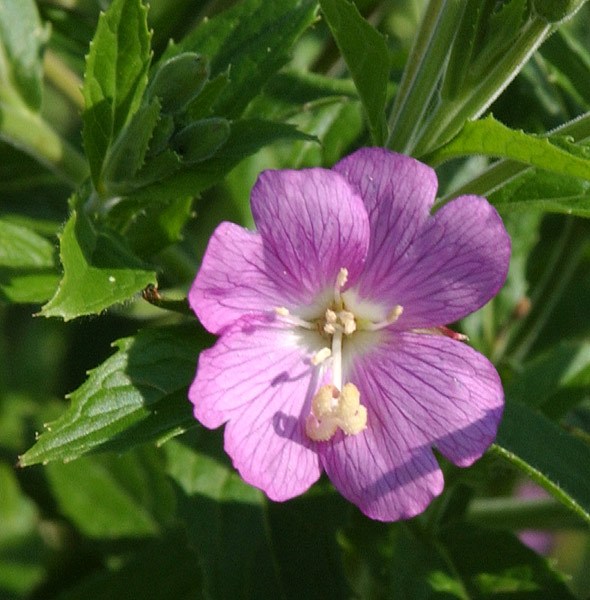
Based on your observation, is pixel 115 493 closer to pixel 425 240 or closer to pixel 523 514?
pixel 523 514

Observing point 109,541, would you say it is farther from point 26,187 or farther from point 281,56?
point 281,56

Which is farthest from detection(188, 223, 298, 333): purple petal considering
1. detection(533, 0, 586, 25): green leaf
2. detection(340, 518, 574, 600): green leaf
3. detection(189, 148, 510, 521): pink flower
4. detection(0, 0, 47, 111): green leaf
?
detection(0, 0, 47, 111): green leaf

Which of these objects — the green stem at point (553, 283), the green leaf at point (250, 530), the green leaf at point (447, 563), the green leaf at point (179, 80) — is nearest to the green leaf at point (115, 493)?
the green leaf at point (250, 530)

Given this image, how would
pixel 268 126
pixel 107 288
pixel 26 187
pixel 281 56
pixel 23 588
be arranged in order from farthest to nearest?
pixel 23 588 → pixel 26 187 → pixel 281 56 → pixel 268 126 → pixel 107 288

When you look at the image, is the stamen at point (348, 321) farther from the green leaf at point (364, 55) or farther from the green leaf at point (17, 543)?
the green leaf at point (17, 543)

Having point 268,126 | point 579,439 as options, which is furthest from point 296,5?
point 579,439

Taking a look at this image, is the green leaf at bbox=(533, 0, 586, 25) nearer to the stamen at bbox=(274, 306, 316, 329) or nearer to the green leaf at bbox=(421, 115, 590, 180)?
the green leaf at bbox=(421, 115, 590, 180)
